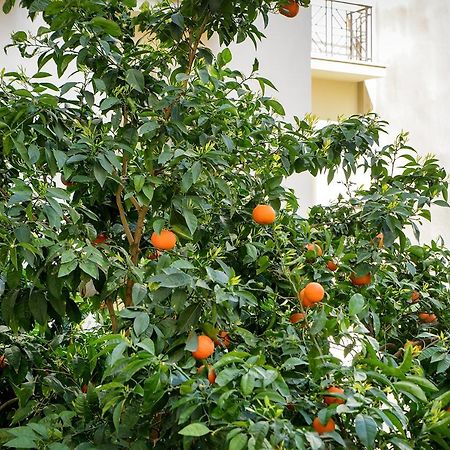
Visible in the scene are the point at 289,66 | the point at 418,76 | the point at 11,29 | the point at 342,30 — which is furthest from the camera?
the point at 342,30

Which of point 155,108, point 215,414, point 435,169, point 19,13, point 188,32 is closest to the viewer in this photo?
point 215,414

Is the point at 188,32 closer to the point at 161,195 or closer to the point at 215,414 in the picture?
the point at 161,195

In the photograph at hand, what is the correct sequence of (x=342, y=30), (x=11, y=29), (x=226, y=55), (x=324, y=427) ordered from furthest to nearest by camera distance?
(x=342, y=30) < (x=11, y=29) < (x=226, y=55) < (x=324, y=427)

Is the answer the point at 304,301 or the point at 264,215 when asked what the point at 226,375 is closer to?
the point at 304,301

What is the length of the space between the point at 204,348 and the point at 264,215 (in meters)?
0.37

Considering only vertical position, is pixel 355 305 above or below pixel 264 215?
below

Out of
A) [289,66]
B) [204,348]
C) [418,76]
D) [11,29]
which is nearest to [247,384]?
[204,348]

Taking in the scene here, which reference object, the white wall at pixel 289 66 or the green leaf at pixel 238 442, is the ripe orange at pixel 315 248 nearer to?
the green leaf at pixel 238 442

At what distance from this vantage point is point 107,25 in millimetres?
1604

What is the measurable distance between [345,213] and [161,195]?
20.2 inches

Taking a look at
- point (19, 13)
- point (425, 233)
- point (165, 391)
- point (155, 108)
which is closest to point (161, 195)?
point (155, 108)

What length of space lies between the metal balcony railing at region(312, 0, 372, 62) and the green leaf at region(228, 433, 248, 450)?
15.8 ft

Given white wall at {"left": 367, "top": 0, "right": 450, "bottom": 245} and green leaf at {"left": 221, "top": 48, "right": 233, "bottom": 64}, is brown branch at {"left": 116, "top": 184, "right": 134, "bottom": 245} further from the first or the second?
white wall at {"left": 367, "top": 0, "right": 450, "bottom": 245}

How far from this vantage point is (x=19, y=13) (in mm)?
3875
